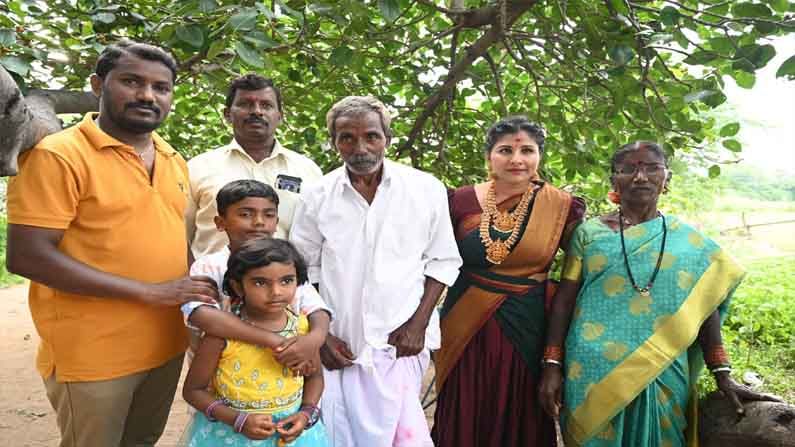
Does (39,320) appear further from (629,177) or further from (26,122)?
(629,177)

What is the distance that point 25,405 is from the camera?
5.17 metres

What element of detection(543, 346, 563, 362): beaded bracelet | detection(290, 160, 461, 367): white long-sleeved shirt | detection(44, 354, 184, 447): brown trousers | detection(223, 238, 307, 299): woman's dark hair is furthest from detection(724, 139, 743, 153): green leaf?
detection(44, 354, 184, 447): brown trousers

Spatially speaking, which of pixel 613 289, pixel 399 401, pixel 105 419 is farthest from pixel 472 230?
pixel 105 419

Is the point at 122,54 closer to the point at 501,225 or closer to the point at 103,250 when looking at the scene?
the point at 103,250

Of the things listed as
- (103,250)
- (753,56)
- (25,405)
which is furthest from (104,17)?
(25,405)

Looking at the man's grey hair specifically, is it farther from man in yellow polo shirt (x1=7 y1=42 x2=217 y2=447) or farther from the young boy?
man in yellow polo shirt (x1=7 y1=42 x2=217 y2=447)

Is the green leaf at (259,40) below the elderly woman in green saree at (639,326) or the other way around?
the other way around

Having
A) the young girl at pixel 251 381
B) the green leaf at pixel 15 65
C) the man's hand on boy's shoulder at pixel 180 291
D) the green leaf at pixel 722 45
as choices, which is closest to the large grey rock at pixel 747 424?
the green leaf at pixel 722 45

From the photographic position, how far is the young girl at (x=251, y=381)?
6.33ft

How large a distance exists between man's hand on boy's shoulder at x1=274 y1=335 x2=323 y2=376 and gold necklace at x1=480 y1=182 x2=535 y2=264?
933mm

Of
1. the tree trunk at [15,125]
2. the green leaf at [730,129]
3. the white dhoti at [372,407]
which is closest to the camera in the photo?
the tree trunk at [15,125]

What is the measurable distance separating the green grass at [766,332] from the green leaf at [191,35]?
9.15 ft

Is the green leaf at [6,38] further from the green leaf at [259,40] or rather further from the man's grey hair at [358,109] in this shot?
the man's grey hair at [358,109]

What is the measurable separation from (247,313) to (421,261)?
0.72 metres
